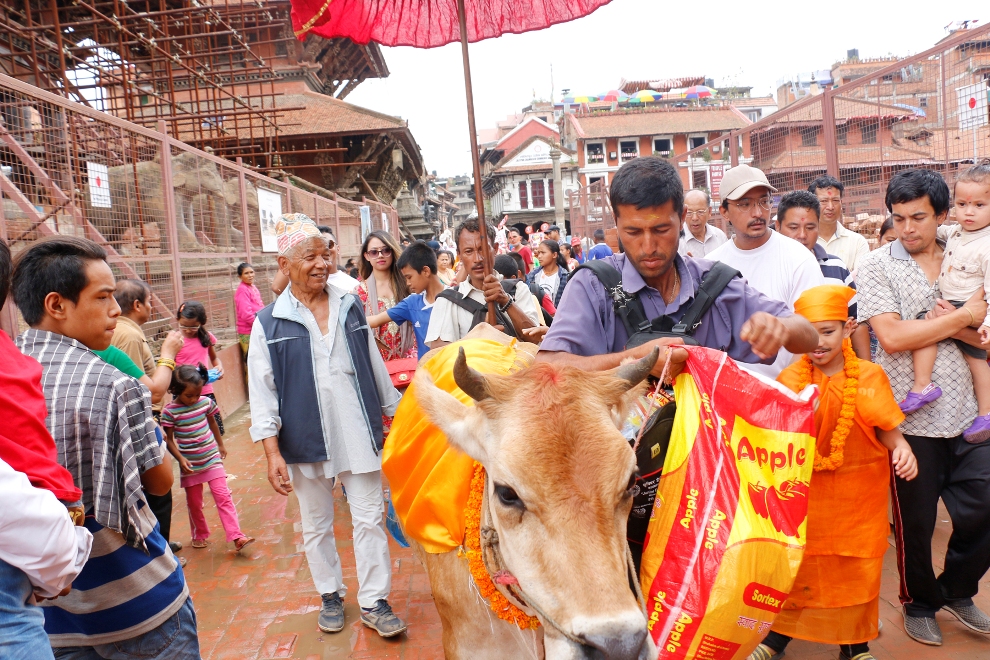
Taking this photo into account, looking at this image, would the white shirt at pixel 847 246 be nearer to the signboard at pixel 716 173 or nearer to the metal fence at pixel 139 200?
the signboard at pixel 716 173

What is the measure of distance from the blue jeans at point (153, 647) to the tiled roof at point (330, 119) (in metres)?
19.7

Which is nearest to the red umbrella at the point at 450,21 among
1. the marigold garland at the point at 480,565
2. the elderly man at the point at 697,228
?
the marigold garland at the point at 480,565

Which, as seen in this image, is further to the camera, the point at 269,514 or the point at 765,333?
the point at 269,514

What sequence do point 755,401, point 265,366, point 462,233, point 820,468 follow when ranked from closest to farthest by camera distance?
point 755,401 < point 820,468 < point 265,366 < point 462,233

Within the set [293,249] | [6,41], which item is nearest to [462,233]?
[293,249]

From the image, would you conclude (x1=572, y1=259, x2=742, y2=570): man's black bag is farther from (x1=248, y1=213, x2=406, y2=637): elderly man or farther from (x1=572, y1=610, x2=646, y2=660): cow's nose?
(x1=248, y1=213, x2=406, y2=637): elderly man

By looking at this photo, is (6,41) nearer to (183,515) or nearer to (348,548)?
(183,515)

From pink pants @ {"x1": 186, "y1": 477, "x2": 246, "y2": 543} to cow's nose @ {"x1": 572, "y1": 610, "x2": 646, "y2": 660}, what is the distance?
4.33 metres

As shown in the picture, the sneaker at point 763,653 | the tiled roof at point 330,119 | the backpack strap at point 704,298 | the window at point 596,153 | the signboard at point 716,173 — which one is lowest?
the sneaker at point 763,653

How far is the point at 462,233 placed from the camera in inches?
209

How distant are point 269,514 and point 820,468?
4880 mm

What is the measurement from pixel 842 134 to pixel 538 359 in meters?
5.63

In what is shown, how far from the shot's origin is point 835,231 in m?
5.79

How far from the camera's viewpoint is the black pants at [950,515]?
11.6 ft
